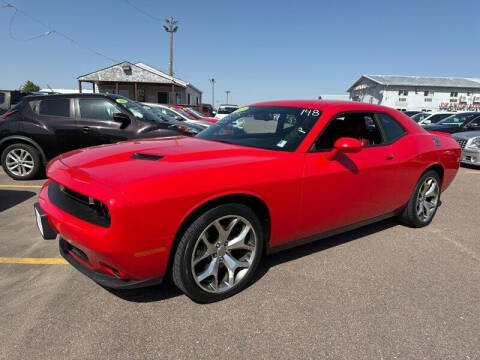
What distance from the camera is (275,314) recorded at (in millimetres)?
2320

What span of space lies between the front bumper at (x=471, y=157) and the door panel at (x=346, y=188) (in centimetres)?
678

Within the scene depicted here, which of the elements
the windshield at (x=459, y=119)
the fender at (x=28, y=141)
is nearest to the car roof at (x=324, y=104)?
the fender at (x=28, y=141)

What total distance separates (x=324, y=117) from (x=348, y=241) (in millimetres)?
1458

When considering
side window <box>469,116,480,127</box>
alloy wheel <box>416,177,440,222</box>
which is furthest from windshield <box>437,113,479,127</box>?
alloy wheel <box>416,177,440,222</box>

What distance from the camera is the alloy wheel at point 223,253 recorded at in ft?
7.64

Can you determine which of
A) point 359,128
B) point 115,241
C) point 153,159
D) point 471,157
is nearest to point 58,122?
point 153,159

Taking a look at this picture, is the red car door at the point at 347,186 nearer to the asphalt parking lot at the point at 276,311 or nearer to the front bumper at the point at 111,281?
the asphalt parking lot at the point at 276,311

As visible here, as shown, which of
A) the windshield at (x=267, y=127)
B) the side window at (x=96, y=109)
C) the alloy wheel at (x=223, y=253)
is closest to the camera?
the alloy wheel at (x=223, y=253)

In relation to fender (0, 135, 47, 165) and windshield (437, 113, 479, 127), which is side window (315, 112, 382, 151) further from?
windshield (437, 113, 479, 127)

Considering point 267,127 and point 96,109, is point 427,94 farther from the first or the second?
point 267,127

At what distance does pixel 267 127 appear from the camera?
339 cm

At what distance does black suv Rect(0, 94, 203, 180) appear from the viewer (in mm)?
5777

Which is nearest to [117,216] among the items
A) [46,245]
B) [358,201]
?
[46,245]

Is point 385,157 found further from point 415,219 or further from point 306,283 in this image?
point 306,283
